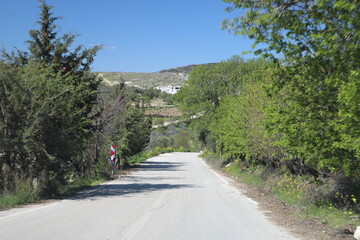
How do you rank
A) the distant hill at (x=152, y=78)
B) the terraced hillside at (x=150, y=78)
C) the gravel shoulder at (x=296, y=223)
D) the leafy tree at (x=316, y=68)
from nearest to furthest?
the leafy tree at (x=316, y=68)
the gravel shoulder at (x=296, y=223)
the distant hill at (x=152, y=78)
the terraced hillside at (x=150, y=78)

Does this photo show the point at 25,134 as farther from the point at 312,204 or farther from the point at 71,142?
the point at 312,204

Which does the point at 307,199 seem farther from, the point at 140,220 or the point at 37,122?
the point at 37,122

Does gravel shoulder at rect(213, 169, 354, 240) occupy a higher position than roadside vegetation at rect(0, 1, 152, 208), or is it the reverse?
roadside vegetation at rect(0, 1, 152, 208)

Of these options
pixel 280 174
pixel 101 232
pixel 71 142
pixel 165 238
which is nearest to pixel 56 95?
pixel 71 142

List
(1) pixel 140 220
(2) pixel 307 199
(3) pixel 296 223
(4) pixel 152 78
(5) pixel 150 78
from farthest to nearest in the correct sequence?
(4) pixel 152 78, (5) pixel 150 78, (2) pixel 307 199, (3) pixel 296 223, (1) pixel 140 220

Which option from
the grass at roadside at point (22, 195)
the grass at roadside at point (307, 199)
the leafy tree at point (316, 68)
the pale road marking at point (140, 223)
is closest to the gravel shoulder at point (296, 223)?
the grass at roadside at point (307, 199)

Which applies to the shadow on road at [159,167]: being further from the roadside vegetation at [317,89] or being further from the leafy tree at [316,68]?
the leafy tree at [316,68]

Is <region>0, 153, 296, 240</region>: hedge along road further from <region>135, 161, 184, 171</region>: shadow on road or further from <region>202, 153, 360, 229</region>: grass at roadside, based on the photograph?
<region>135, 161, 184, 171</region>: shadow on road

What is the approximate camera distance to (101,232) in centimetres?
786

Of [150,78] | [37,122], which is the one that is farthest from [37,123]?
[150,78]

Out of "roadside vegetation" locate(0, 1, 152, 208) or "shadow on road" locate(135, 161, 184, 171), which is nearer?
"roadside vegetation" locate(0, 1, 152, 208)

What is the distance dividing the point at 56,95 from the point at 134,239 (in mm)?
8756

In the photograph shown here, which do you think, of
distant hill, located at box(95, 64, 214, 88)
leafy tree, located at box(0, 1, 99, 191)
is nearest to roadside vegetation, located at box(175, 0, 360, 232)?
leafy tree, located at box(0, 1, 99, 191)

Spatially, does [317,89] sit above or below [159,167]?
above
